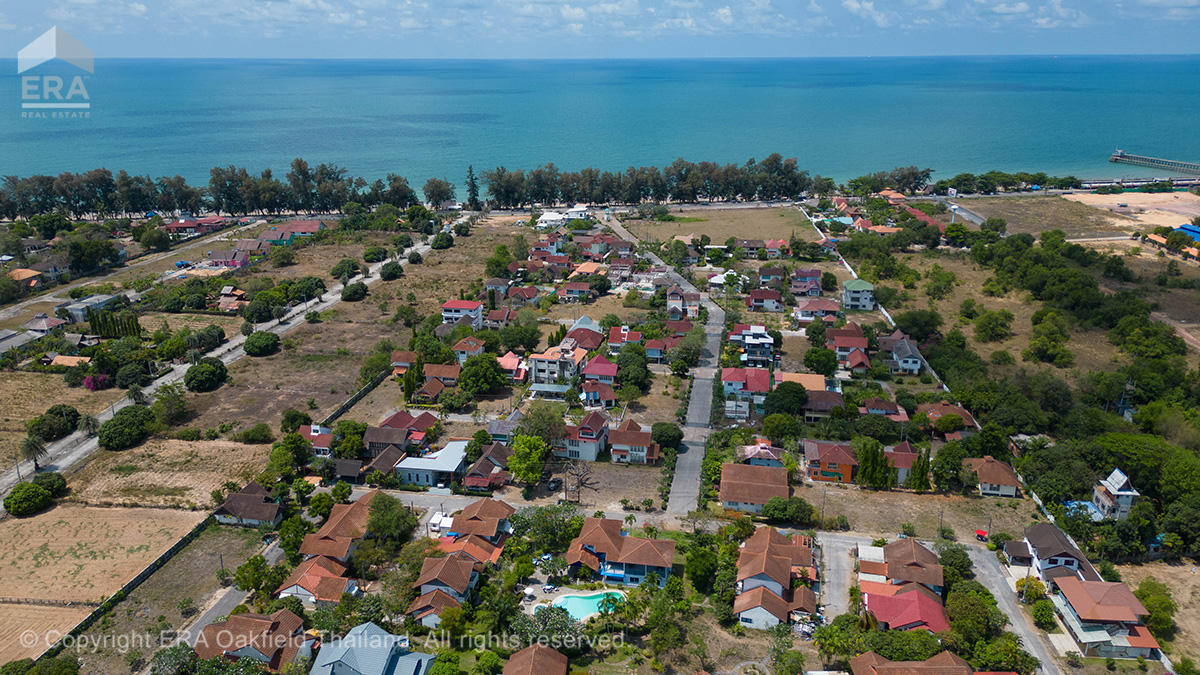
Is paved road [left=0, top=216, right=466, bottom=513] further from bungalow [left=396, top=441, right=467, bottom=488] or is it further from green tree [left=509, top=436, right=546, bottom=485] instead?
green tree [left=509, top=436, right=546, bottom=485]

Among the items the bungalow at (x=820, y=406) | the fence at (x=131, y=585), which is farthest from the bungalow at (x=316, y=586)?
the bungalow at (x=820, y=406)

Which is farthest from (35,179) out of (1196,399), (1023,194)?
(1023,194)

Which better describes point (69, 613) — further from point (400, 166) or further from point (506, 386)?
point (400, 166)

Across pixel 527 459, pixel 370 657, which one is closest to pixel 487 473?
pixel 527 459

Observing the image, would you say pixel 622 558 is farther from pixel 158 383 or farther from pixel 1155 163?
pixel 1155 163

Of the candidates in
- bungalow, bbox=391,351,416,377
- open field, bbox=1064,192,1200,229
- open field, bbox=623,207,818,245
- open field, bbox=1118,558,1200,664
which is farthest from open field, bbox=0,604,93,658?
open field, bbox=1064,192,1200,229

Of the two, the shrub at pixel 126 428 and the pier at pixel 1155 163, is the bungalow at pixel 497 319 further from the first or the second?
the pier at pixel 1155 163
